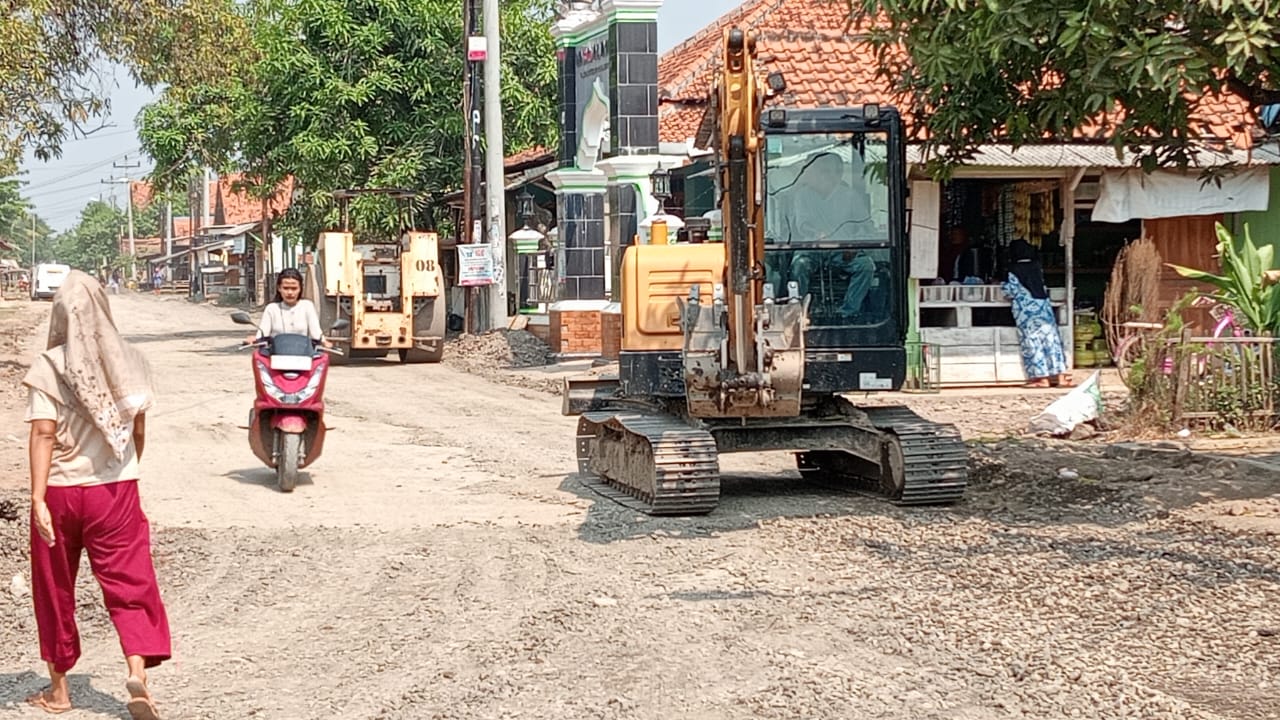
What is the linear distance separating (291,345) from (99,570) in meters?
6.43

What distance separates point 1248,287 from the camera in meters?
14.2

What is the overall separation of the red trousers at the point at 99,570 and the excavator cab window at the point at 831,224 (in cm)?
550

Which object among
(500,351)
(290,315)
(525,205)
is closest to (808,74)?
(500,351)

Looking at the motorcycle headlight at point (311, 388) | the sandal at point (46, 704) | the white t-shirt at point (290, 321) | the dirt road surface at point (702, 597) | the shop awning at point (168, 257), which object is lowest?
the sandal at point (46, 704)

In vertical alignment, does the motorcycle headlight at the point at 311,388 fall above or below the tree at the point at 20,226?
below

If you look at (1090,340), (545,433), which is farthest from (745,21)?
(545,433)

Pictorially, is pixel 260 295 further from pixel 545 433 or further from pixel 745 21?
pixel 545 433

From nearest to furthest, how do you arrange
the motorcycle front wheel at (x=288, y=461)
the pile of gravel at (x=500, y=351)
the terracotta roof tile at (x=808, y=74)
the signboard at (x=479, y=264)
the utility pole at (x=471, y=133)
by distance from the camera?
the motorcycle front wheel at (x=288, y=461), the terracotta roof tile at (x=808, y=74), the pile of gravel at (x=500, y=351), the signboard at (x=479, y=264), the utility pole at (x=471, y=133)

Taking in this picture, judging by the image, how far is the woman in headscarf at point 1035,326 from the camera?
19.7 m

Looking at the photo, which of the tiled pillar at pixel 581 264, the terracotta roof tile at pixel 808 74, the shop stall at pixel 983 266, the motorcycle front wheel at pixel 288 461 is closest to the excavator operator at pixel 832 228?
the motorcycle front wheel at pixel 288 461

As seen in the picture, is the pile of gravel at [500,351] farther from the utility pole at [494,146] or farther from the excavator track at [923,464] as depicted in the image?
the excavator track at [923,464]

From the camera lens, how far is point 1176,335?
13969 millimetres

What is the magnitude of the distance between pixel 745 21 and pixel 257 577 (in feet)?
56.9

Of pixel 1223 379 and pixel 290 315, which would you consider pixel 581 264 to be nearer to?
pixel 290 315
